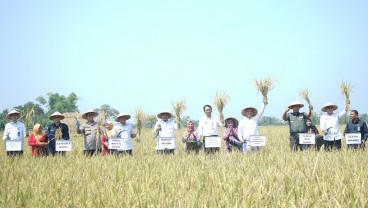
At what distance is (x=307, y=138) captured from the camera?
7930mm

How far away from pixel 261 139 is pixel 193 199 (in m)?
5.21

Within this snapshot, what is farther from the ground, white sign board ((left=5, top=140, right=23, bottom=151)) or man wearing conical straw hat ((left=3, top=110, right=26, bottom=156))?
man wearing conical straw hat ((left=3, top=110, right=26, bottom=156))

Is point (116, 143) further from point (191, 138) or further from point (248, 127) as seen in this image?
point (248, 127)

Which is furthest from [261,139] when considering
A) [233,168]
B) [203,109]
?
[233,168]

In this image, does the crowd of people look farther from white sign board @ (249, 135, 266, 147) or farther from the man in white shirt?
white sign board @ (249, 135, 266, 147)

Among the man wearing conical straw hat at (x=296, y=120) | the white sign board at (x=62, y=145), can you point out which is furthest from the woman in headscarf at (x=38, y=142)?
the man wearing conical straw hat at (x=296, y=120)

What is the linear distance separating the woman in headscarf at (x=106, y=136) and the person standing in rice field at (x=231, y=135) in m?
2.80

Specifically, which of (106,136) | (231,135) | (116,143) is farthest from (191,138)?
(106,136)

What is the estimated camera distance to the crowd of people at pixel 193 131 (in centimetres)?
809

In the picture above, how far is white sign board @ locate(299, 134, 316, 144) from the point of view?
7891mm

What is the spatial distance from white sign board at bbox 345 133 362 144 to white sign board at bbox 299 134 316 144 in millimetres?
926

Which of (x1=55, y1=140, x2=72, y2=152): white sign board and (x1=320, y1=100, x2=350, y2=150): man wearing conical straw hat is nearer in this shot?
(x1=55, y1=140, x2=72, y2=152): white sign board

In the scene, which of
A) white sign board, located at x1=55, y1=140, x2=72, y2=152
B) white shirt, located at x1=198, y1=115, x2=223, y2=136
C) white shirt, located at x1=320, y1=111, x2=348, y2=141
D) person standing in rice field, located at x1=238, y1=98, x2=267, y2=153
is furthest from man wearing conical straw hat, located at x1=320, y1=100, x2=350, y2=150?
white sign board, located at x1=55, y1=140, x2=72, y2=152

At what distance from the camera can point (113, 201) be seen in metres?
3.09
